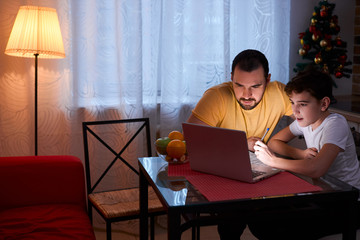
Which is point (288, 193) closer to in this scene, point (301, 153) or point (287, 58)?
point (301, 153)

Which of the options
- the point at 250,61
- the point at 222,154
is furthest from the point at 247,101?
the point at 222,154

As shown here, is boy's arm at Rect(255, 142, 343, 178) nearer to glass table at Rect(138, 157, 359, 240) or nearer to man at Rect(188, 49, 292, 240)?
glass table at Rect(138, 157, 359, 240)

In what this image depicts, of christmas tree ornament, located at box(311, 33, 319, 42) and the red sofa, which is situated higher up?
christmas tree ornament, located at box(311, 33, 319, 42)

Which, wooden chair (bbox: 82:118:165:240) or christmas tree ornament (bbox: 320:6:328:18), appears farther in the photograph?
christmas tree ornament (bbox: 320:6:328:18)

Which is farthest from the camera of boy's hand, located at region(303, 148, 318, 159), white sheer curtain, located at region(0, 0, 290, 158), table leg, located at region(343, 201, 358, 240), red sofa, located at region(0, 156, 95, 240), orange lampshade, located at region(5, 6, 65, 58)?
white sheer curtain, located at region(0, 0, 290, 158)

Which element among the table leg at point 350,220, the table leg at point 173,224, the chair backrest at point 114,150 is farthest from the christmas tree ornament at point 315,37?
the table leg at point 173,224

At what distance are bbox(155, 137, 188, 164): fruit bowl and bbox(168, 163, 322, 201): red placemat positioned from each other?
5.4 inches

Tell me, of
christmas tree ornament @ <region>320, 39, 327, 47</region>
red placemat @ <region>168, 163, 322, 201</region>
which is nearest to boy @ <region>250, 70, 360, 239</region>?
red placemat @ <region>168, 163, 322, 201</region>

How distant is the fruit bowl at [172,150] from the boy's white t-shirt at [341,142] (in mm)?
510

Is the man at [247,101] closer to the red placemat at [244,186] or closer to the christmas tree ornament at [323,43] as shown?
the red placemat at [244,186]

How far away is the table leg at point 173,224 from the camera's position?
121cm

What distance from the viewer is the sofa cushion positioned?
6.05ft

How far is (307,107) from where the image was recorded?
5.54 ft

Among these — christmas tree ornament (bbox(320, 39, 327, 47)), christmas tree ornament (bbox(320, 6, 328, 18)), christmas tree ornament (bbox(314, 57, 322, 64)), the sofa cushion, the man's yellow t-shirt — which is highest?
christmas tree ornament (bbox(320, 6, 328, 18))
